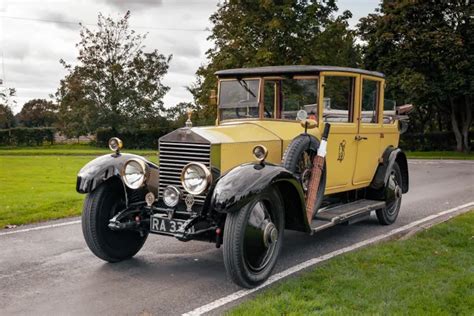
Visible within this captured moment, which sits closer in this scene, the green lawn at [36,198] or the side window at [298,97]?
the side window at [298,97]

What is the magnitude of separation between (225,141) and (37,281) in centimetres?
231

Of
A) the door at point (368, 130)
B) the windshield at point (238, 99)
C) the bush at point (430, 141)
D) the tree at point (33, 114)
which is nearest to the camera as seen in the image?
the windshield at point (238, 99)

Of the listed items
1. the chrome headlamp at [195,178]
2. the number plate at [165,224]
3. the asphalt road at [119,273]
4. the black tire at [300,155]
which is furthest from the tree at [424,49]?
the number plate at [165,224]

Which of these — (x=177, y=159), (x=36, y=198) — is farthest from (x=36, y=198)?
(x=177, y=159)

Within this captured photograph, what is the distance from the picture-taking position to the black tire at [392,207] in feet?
26.4

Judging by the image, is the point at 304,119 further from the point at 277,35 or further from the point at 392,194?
the point at 277,35

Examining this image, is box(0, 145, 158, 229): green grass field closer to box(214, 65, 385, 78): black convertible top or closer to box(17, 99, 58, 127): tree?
box(214, 65, 385, 78): black convertible top

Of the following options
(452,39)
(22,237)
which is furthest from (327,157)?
(452,39)

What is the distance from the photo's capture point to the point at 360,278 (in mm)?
5090

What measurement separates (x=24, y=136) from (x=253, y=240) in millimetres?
37237

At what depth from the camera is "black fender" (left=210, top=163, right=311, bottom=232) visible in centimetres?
478

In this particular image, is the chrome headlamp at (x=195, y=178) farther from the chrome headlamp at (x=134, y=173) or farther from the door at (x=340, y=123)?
the door at (x=340, y=123)

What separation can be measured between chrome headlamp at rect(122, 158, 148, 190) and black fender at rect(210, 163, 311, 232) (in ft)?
3.41

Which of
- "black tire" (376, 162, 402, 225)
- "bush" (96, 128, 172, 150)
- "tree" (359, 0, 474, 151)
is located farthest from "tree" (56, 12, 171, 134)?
"black tire" (376, 162, 402, 225)
